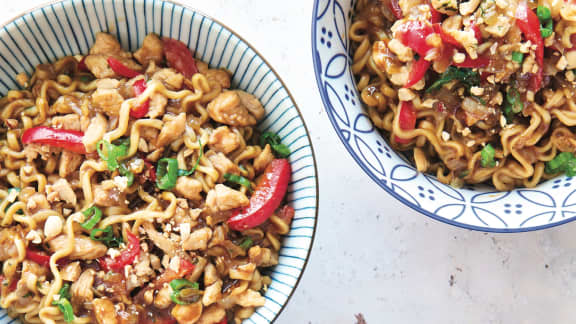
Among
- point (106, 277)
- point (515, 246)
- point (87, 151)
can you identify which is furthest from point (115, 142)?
point (515, 246)

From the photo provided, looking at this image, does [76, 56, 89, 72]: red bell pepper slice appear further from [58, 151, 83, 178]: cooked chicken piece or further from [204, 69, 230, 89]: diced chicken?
[204, 69, 230, 89]: diced chicken

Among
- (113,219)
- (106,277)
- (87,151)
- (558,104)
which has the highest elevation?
(558,104)

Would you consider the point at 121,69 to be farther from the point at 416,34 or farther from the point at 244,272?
the point at 416,34

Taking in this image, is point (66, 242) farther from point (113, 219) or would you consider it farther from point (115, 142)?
point (115, 142)

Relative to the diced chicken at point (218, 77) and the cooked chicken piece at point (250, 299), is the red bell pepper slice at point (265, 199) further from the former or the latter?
the diced chicken at point (218, 77)

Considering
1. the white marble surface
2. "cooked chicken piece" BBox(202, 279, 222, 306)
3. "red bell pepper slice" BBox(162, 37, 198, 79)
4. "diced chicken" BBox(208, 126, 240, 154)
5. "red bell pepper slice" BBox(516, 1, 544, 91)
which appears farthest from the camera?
the white marble surface

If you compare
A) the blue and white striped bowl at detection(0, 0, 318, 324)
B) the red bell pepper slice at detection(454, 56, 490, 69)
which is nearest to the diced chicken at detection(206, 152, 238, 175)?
the blue and white striped bowl at detection(0, 0, 318, 324)

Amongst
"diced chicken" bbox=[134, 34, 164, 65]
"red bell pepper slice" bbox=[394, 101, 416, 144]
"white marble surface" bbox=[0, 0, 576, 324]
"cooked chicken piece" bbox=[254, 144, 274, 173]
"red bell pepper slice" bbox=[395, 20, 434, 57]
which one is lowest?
"white marble surface" bbox=[0, 0, 576, 324]
